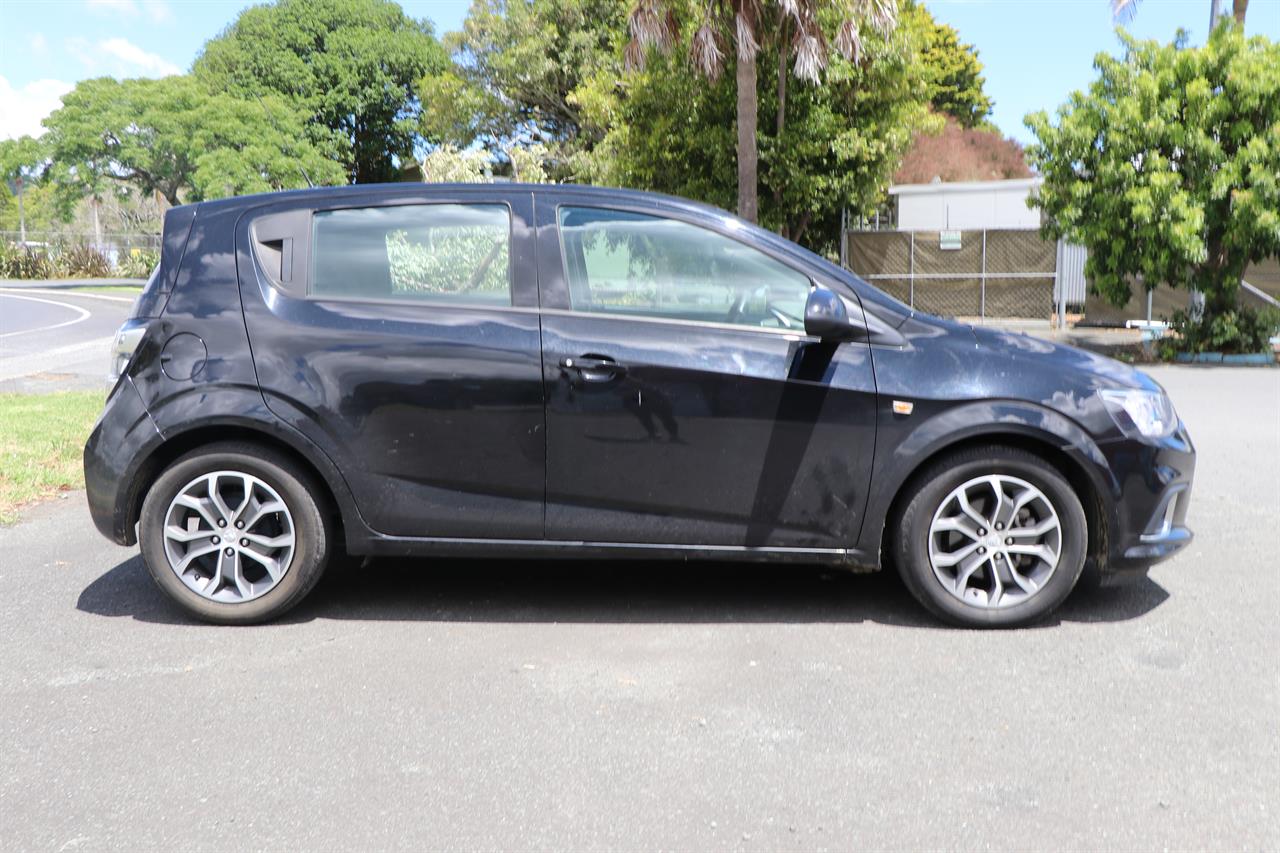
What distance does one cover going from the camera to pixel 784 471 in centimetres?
435

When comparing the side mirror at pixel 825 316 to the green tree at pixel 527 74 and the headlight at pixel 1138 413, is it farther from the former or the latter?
the green tree at pixel 527 74

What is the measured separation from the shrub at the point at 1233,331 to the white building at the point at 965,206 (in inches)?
406

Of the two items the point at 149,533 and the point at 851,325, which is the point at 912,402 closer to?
the point at 851,325

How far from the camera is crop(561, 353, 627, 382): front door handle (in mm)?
4297

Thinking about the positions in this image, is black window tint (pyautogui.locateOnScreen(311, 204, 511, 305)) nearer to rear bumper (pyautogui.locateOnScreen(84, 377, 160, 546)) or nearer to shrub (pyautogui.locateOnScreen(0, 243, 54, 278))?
rear bumper (pyautogui.locateOnScreen(84, 377, 160, 546))

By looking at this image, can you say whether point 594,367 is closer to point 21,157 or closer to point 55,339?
point 55,339

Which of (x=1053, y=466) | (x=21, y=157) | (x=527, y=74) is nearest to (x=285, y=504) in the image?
(x=1053, y=466)

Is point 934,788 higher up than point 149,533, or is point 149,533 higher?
point 149,533

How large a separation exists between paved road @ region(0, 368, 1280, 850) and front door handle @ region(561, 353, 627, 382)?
40.8 inches

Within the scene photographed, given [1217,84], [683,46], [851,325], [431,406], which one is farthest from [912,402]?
[683,46]

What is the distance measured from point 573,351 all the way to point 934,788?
6.83ft

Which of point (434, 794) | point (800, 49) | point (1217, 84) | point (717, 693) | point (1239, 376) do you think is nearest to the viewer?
point (434, 794)

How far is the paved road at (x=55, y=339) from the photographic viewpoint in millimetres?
13086

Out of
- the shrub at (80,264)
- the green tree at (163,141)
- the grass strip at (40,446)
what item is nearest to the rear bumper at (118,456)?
the grass strip at (40,446)
